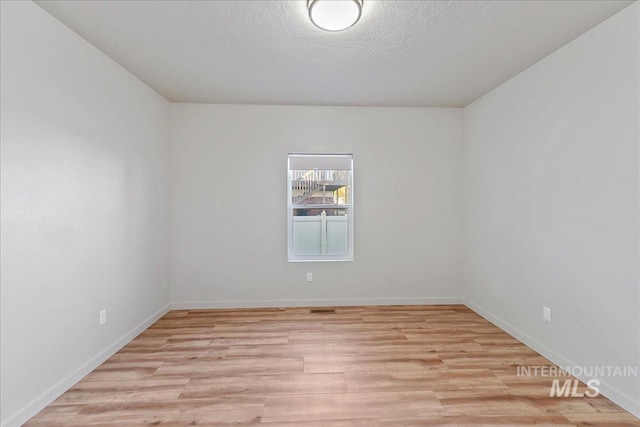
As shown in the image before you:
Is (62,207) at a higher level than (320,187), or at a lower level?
lower

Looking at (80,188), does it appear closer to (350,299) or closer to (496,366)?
(350,299)

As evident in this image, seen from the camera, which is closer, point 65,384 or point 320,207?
point 65,384

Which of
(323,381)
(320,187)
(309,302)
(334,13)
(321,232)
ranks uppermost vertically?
(334,13)

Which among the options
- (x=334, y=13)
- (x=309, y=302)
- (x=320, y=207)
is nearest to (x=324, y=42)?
(x=334, y=13)

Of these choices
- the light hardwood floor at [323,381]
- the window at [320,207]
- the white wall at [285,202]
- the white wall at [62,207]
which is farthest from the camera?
the window at [320,207]

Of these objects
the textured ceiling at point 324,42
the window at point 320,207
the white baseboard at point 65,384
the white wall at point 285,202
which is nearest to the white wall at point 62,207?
the white baseboard at point 65,384

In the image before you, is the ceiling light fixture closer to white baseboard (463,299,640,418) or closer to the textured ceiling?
the textured ceiling

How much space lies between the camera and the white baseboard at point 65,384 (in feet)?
5.86

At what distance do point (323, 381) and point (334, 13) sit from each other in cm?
259

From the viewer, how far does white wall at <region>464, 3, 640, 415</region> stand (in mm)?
1940

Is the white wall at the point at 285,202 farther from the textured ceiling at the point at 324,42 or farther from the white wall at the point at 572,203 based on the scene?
the white wall at the point at 572,203

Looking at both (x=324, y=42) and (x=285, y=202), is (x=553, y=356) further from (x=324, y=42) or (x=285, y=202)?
(x=324, y=42)

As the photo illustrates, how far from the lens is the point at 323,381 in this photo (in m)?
2.25

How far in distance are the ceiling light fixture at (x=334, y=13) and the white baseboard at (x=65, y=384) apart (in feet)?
10.1
